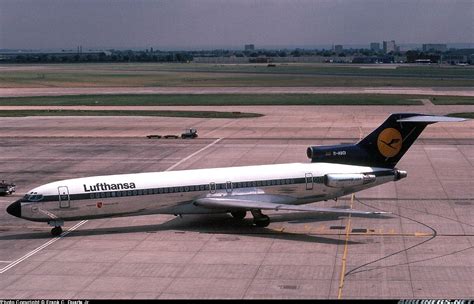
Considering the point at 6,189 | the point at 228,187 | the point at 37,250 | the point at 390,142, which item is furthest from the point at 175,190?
the point at 6,189

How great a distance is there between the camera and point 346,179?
Result: 38781mm

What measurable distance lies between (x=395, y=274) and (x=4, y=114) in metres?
80.3

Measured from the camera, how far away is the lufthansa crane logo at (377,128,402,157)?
41.1m

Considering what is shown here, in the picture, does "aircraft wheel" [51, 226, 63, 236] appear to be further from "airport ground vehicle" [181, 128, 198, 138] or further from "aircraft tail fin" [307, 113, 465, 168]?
"airport ground vehicle" [181, 128, 198, 138]

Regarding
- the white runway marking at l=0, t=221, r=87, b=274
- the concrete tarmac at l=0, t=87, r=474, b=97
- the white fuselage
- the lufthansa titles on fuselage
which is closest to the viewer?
the white runway marking at l=0, t=221, r=87, b=274

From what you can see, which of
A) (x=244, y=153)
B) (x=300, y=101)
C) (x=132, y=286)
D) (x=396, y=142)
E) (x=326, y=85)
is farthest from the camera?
(x=326, y=85)

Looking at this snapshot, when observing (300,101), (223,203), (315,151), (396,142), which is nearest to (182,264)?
(223,203)

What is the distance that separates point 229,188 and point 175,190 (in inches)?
113

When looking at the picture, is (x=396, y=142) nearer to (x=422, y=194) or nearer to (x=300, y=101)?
(x=422, y=194)

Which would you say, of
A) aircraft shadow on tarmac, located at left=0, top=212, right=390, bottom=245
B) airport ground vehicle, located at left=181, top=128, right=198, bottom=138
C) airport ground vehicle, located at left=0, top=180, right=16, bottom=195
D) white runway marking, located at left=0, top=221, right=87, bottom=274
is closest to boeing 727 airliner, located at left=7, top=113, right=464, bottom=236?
white runway marking, located at left=0, top=221, right=87, bottom=274

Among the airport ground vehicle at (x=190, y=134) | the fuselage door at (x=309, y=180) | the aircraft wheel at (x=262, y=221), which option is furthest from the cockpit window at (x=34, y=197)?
the airport ground vehicle at (x=190, y=134)

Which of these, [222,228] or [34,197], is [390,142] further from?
[34,197]

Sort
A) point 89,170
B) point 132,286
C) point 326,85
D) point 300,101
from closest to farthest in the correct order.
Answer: point 132,286 < point 89,170 < point 300,101 < point 326,85

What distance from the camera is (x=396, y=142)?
41156 millimetres
